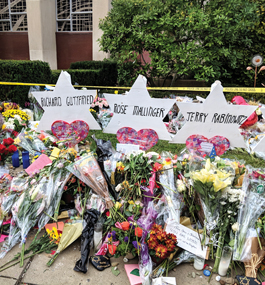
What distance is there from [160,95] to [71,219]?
561cm

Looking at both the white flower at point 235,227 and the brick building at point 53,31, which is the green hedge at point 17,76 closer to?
the white flower at point 235,227

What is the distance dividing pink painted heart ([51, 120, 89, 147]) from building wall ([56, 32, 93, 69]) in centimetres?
1024

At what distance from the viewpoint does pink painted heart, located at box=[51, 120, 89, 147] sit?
3582 mm

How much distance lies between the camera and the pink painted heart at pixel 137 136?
339cm

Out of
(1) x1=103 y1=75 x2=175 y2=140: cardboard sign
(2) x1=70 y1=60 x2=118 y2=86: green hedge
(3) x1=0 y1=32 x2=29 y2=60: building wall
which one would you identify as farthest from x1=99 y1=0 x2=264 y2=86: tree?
(3) x1=0 y1=32 x2=29 y2=60: building wall

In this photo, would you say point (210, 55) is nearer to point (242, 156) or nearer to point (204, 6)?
point (204, 6)

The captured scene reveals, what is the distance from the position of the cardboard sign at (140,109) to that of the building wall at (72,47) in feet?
34.1

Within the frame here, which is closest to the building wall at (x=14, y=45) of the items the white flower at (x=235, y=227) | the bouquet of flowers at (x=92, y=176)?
the bouquet of flowers at (x=92, y=176)

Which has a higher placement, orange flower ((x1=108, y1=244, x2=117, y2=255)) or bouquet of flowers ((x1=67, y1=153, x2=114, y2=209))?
bouquet of flowers ((x1=67, y1=153, x2=114, y2=209))

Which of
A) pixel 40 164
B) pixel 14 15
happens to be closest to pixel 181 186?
pixel 40 164

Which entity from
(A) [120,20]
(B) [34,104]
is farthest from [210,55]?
(B) [34,104]

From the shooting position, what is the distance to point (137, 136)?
135 inches

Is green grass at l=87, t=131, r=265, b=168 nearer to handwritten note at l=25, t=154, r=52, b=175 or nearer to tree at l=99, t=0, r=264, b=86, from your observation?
handwritten note at l=25, t=154, r=52, b=175

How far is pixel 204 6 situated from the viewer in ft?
24.2
